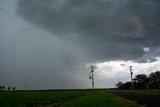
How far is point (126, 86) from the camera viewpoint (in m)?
192

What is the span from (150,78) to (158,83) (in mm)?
19312

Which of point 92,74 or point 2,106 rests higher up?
point 92,74

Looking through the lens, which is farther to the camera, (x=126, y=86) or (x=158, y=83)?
(x=126, y=86)

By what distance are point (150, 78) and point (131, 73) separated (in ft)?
245

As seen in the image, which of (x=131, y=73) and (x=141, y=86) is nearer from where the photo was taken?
(x=131, y=73)

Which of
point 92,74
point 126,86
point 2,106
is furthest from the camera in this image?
point 126,86

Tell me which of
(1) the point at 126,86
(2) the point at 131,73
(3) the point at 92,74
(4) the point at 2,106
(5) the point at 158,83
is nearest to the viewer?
(4) the point at 2,106

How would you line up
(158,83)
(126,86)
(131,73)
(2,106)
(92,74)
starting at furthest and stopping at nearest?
1. (126,86)
2. (158,83)
3. (131,73)
4. (92,74)
5. (2,106)

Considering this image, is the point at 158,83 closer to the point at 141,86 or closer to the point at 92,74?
the point at 141,86

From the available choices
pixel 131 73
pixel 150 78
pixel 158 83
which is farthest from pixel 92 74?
pixel 150 78

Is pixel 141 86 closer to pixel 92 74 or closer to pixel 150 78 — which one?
pixel 150 78

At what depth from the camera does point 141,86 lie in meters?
185

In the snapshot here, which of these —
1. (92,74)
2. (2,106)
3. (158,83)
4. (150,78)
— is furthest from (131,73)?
(2,106)

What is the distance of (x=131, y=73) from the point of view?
126 m
